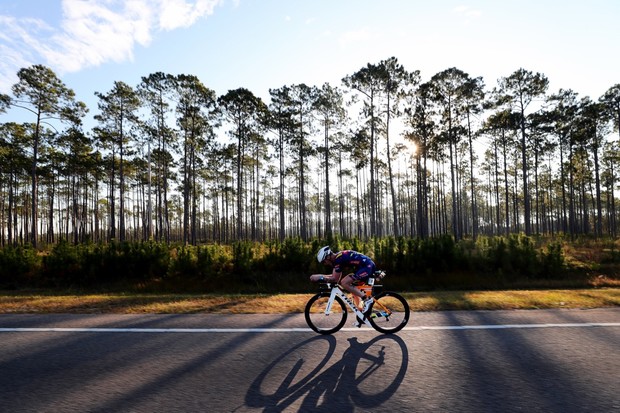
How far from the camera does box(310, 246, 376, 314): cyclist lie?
639 cm

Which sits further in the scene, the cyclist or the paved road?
the cyclist

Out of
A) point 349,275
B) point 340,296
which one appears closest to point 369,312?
point 340,296

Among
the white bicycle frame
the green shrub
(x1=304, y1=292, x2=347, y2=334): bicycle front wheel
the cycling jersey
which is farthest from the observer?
the green shrub

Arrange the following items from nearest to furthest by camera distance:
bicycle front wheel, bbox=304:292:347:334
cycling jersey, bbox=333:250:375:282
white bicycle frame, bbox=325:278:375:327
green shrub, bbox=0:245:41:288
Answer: bicycle front wheel, bbox=304:292:347:334, white bicycle frame, bbox=325:278:375:327, cycling jersey, bbox=333:250:375:282, green shrub, bbox=0:245:41:288

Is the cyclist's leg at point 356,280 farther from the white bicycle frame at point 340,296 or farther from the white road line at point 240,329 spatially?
the white road line at point 240,329

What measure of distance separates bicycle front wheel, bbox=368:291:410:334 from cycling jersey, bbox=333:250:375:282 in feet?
1.55

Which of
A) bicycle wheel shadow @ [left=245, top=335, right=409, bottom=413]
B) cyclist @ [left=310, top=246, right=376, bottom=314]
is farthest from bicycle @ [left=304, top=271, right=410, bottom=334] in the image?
bicycle wheel shadow @ [left=245, top=335, right=409, bottom=413]

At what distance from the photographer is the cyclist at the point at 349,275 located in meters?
6.39

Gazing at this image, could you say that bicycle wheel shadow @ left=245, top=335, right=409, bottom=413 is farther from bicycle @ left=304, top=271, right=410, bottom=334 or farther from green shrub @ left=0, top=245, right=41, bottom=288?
green shrub @ left=0, top=245, right=41, bottom=288

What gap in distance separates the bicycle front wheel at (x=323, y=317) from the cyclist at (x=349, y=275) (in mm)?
353

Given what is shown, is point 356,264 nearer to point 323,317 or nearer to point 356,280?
point 356,280

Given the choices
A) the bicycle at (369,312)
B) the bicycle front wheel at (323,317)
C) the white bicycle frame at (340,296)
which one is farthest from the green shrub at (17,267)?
the white bicycle frame at (340,296)

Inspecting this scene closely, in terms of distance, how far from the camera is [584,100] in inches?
1432

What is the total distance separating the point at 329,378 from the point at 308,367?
17.6 inches
